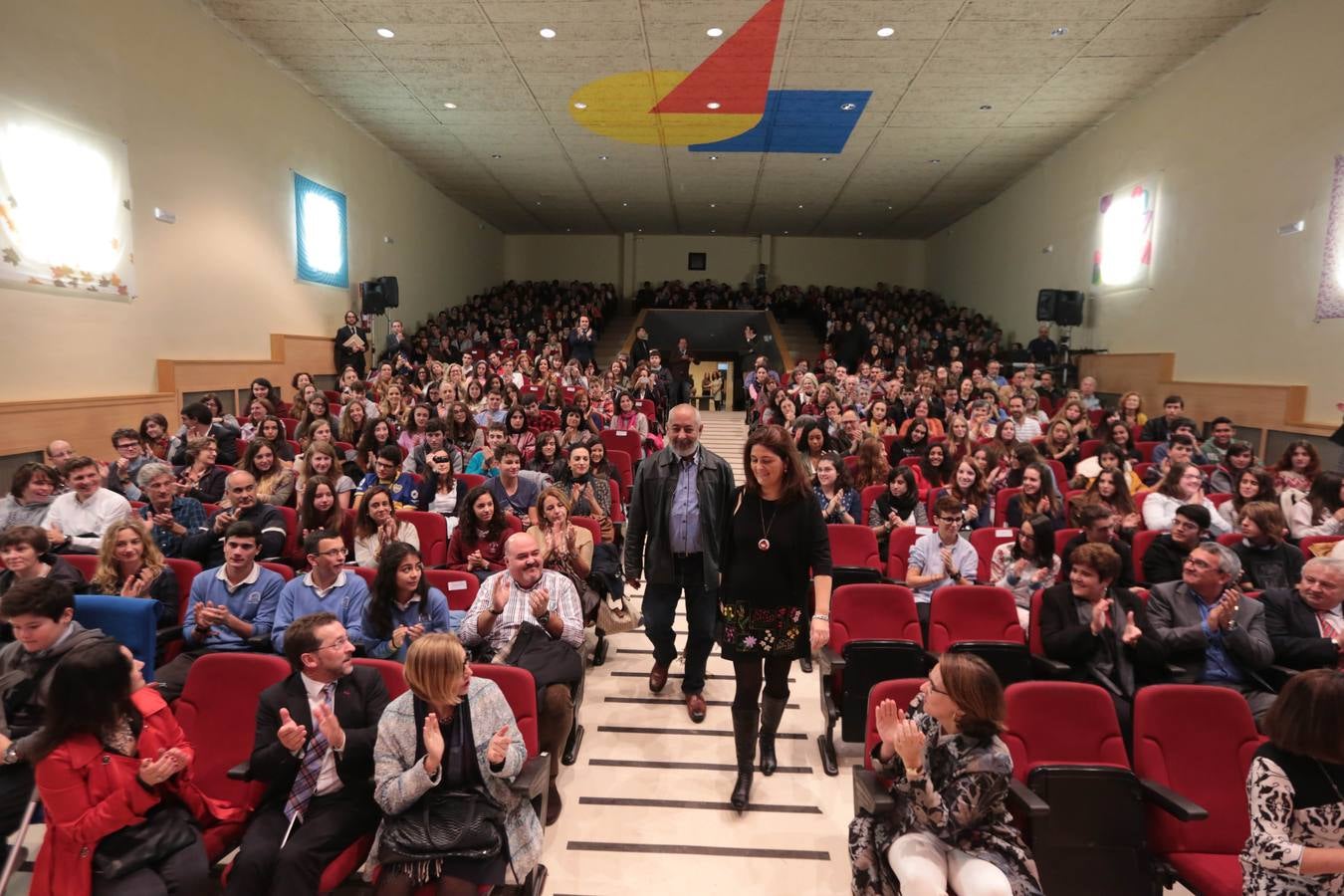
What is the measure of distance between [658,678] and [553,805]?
1057 mm

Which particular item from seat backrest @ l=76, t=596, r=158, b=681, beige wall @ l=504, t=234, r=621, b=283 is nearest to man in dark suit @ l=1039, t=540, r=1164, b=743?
seat backrest @ l=76, t=596, r=158, b=681

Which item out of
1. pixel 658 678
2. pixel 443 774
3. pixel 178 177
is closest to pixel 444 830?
pixel 443 774

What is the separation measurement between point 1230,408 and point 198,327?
1132 centimetres

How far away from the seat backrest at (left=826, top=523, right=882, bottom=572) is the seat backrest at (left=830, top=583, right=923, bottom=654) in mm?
1030

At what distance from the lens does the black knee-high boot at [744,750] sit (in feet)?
9.11

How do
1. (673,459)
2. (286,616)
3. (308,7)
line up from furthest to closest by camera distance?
(308,7), (673,459), (286,616)

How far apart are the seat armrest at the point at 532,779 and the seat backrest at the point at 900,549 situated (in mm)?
2746

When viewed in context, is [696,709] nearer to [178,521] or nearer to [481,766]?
[481,766]

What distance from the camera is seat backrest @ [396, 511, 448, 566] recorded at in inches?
171

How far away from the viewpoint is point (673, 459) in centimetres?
326

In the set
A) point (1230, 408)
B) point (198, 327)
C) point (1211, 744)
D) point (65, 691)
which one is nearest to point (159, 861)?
point (65, 691)

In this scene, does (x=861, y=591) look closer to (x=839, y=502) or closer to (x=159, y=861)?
(x=839, y=502)

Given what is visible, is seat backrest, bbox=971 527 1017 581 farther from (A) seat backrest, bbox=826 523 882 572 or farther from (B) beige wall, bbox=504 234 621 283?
(B) beige wall, bbox=504 234 621 283

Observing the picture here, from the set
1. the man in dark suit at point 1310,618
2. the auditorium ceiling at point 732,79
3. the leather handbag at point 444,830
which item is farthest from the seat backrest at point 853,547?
the auditorium ceiling at point 732,79
